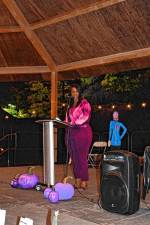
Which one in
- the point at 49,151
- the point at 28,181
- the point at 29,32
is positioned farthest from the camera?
the point at 29,32

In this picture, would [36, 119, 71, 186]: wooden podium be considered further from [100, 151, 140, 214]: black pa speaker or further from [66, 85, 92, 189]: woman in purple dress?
[100, 151, 140, 214]: black pa speaker

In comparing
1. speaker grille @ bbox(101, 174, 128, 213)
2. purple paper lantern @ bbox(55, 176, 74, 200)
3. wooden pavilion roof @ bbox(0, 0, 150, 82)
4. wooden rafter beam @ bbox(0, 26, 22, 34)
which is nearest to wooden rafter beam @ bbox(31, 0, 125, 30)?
wooden pavilion roof @ bbox(0, 0, 150, 82)

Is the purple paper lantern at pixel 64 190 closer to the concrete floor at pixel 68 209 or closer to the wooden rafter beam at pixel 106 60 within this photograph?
the concrete floor at pixel 68 209

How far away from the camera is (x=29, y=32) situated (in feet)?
24.4

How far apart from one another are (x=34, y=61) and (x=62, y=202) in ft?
14.6

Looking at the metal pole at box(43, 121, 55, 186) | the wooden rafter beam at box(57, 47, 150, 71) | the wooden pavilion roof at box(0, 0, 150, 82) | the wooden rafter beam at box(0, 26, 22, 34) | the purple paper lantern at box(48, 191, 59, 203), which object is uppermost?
the wooden rafter beam at box(0, 26, 22, 34)

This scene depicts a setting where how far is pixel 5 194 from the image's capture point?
16.1 feet

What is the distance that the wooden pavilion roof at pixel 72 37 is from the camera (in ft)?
20.1

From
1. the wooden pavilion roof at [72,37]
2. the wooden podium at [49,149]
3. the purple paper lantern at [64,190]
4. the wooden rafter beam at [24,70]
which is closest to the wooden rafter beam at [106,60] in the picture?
the wooden pavilion roof at [72,37]

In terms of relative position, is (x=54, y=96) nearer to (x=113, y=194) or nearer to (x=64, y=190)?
(x=64, y=190)

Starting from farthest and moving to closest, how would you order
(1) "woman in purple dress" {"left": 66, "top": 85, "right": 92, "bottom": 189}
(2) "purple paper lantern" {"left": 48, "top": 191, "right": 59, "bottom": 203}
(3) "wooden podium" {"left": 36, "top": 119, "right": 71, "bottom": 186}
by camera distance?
(1) "woman in purple dress" {"left": 66, "top": 85, "right": 92, "bottom": 189} < (3) "wooden podium" {"left": 36, "top": 119, "right": 71, "bottom": 186} < (2) "purple paper lantern" {"left": 48, "top": 191, "right": 59, "bottom": 203}

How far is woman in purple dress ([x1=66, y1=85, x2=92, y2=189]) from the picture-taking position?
4.99 meters

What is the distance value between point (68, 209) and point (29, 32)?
4374mm

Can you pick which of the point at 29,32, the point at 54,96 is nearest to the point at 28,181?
the point at 54,96
